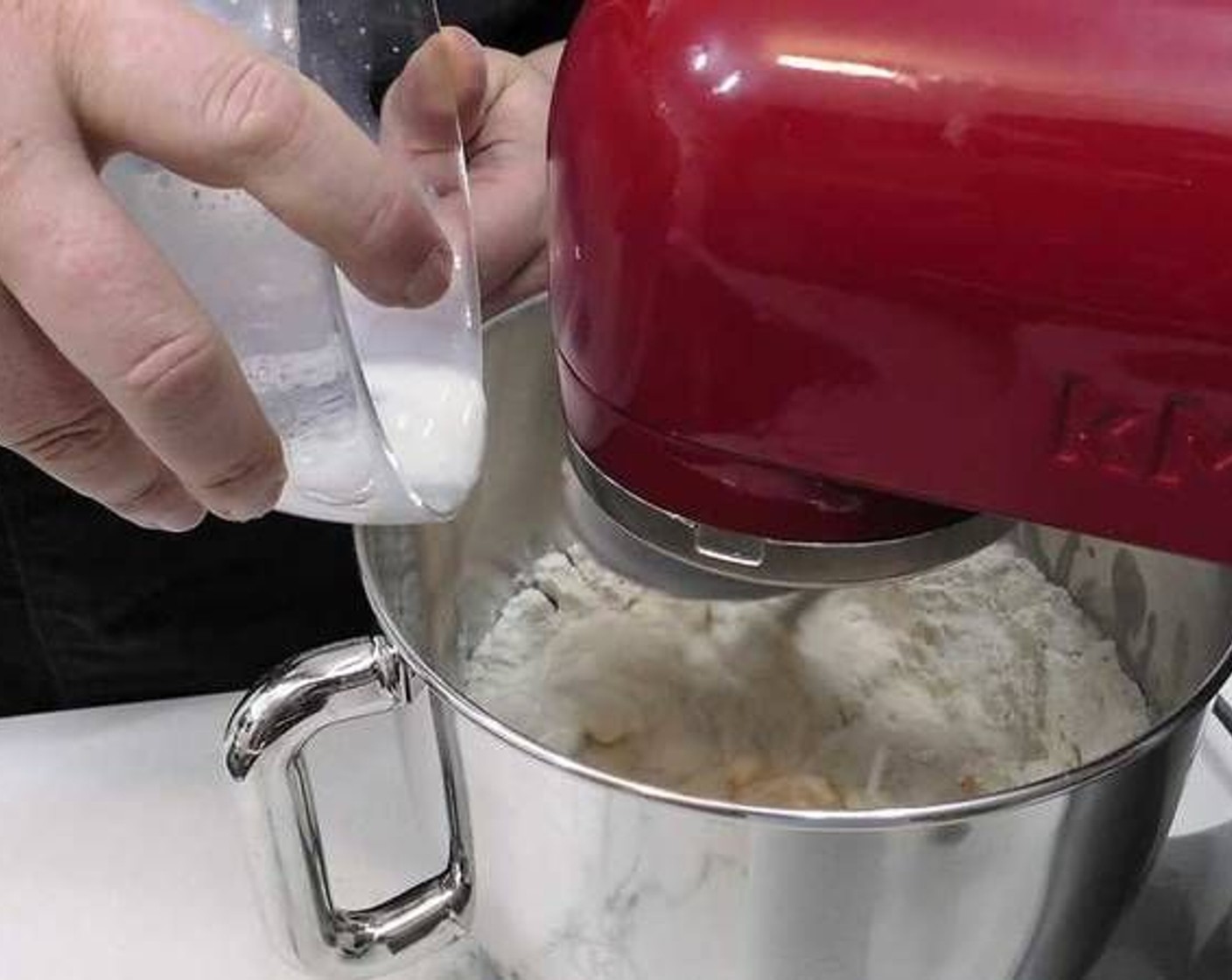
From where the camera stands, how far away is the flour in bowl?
569 mm

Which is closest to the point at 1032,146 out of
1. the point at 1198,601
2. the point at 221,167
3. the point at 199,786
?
the point at 221,167

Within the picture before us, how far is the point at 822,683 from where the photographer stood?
60cm

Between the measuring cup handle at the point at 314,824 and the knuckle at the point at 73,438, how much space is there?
83mm

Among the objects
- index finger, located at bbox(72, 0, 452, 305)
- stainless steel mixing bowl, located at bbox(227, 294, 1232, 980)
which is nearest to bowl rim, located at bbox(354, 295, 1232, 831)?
stainless steel mixing bowl, located at bbox(227, 294, 1232, 980)

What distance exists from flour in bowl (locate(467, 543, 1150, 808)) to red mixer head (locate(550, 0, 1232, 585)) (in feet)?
0.74

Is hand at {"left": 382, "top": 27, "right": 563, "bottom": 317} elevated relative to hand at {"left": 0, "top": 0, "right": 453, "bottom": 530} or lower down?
lower down

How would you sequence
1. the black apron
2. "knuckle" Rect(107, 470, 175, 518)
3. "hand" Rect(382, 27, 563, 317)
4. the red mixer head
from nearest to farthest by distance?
the red mixer head, "knuckle" Rect(107, 470, 175, 518), "hand" Rect(382, 27, 563, 317), the black apron

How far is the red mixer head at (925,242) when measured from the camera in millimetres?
309

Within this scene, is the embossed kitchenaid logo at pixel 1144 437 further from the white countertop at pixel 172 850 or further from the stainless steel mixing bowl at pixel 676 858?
the white countertop at pixel 172 850

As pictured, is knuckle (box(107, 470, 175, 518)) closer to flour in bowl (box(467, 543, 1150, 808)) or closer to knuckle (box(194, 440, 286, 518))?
knuckle (box(194, 440, 286, 518))

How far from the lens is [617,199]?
1.10ft

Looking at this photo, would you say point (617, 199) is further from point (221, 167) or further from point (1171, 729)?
point (1171, 729)

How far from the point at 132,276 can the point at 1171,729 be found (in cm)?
25

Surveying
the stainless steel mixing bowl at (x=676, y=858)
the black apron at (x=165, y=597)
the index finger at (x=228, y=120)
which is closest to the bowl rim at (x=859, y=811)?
the stainless steel mixing bowl at (x=676, y=858)
